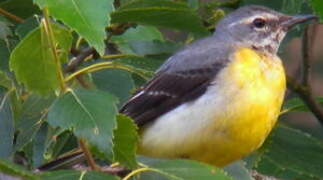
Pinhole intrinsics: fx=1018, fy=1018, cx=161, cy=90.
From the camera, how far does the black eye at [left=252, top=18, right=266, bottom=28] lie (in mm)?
6531

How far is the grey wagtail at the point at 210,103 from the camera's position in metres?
5.66

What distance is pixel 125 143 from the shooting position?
184 inches

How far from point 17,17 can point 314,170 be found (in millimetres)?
1998

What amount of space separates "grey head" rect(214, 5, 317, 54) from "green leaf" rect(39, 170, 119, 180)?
7.03 feet

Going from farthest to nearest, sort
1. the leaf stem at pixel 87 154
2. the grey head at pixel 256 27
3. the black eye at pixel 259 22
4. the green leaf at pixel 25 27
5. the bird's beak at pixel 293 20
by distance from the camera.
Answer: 1. the black eye at pixel 259 22
2. the grey head at pixel 256 27
3. the bird's beak at pixel 293 20
4. the green leaf at pixel 25 27
5. the leaf stem at pixel 87 154

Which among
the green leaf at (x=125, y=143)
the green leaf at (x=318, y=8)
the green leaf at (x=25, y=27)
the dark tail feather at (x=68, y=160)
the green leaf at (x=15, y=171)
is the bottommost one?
the dark tail feather at (x=68, y=160)

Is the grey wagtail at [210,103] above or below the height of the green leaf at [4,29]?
below

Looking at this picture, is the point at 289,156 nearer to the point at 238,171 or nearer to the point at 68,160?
the point at 238,171

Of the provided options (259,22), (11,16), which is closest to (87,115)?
(11,16)

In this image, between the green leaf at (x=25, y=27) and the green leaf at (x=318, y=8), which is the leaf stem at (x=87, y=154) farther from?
the green leaf at (x=318, y=8)

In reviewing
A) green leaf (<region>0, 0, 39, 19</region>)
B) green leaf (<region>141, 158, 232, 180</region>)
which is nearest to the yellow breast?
green leaf (<region>141, 158, 232, 180</region>)

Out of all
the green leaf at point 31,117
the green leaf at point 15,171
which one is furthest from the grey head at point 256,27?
the green leaf at point 15,171

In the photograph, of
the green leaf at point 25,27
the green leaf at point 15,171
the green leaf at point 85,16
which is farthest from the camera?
the green leaf at point 25,27

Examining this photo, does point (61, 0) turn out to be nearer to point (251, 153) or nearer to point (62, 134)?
point (62, 134)
